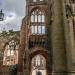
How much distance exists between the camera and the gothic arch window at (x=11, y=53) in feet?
89.5

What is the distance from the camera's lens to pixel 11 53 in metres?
27.8

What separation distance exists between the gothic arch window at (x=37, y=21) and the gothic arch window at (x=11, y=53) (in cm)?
351

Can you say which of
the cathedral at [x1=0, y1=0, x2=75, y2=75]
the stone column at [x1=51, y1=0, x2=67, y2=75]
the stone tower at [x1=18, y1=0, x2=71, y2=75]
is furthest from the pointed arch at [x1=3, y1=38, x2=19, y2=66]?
the stone column at [x1=51, y1=0, x2=67, y2=75]

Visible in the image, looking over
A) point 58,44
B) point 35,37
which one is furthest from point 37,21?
point 58,44

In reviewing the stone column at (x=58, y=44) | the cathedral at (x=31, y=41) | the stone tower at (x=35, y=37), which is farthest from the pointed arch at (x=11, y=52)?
the stone column at (x=58, y=44)

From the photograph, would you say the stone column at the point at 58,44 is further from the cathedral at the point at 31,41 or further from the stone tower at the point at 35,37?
the stone tower at the point at 35,37

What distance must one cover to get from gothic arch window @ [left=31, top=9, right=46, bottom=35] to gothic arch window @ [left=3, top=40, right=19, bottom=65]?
11.5 ft

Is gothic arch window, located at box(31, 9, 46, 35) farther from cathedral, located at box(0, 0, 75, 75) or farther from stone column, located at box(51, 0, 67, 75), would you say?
stone column, located at box(51, 0, 67, 75)

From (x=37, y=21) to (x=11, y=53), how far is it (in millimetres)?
5879

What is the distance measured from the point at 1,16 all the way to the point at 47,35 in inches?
693

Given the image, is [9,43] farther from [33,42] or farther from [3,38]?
[33,42]

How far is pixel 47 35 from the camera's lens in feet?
82.2

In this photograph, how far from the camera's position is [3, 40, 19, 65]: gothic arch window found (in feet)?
89.5

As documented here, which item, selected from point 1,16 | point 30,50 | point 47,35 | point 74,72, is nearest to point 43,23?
point 47,35
